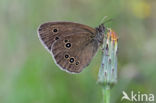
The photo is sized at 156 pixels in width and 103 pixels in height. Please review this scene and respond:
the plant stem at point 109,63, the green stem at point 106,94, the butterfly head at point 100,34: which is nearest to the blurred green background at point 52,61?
the butterfly head at point 100,34

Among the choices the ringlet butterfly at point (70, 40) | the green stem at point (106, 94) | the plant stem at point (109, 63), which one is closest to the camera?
the green stem at point (106, 94)

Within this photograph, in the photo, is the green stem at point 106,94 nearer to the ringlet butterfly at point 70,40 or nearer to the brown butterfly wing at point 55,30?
the ringlet butterfly at point 70,40

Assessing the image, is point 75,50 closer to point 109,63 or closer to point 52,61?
point 109,63

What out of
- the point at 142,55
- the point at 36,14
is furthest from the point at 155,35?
the point at 36,14

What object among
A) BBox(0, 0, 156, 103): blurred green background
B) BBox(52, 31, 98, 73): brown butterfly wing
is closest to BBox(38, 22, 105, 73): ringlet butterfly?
BBox(52, 31, 98, 73): brown butterfly wing

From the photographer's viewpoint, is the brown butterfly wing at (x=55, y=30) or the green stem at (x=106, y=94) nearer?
the green stem at (x=106, y=94)

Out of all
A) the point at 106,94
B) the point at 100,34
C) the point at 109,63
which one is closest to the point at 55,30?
the point at 100,34
